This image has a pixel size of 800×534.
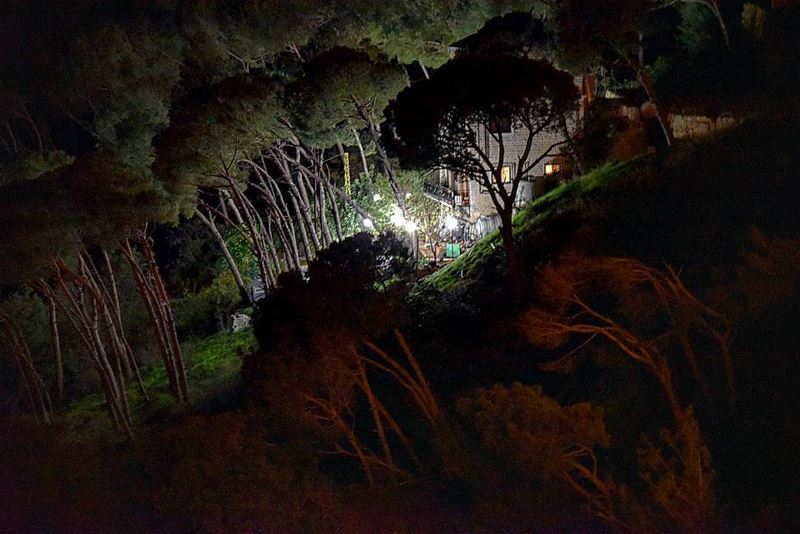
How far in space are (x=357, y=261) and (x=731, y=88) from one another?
6711 mm

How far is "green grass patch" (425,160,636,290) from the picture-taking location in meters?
8.52

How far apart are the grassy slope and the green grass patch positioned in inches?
109

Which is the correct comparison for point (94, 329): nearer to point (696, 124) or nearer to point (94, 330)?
point (94, 330)

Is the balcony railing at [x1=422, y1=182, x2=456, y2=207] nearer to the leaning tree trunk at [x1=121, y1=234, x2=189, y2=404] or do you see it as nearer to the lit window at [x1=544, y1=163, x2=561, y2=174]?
the lit window at [x1=544, y1=163, x2=561, y2=174]

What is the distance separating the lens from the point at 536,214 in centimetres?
923

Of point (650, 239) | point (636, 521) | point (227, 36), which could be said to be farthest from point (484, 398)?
point (227, 36)

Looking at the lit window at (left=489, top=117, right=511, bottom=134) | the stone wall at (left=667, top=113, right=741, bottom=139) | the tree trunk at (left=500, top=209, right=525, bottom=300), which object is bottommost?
the tree trunk at (left=500, top=209, right=525, bottom=300)

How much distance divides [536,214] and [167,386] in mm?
5529

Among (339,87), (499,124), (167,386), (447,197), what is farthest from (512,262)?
(447,197)

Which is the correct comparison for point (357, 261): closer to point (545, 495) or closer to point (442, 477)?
point (442, 477)

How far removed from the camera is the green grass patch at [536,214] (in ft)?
27.9

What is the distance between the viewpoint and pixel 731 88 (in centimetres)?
976

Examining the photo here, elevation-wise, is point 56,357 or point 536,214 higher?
point 56,357

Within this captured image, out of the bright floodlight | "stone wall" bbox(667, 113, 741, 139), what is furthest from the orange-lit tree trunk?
"stone wall" bbox(667, 113, 741, 139)
